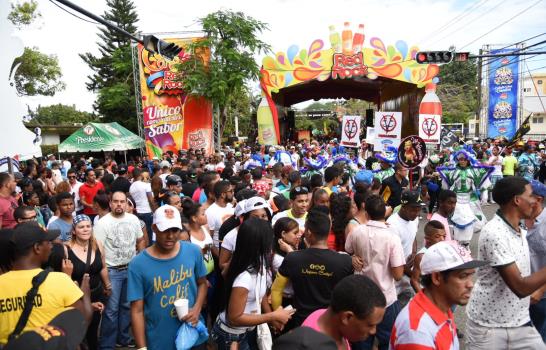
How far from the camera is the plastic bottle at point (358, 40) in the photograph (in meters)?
20.7

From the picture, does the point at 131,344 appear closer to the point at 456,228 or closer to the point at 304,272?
the point at 304,272

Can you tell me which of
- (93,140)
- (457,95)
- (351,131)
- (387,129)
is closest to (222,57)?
(93,140)

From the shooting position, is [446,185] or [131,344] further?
[446,185]

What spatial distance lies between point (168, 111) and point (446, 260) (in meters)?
20.2

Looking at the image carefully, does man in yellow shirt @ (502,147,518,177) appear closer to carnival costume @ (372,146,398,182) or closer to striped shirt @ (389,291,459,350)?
carnival costume @ (372,146,398,182)

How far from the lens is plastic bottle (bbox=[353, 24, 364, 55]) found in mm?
20688

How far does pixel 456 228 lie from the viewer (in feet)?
18.4

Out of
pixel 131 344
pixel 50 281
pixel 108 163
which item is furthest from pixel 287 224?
pixel 108 163

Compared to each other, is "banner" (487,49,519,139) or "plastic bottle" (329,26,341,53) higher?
"plastic bottle" (329,26,341,53)

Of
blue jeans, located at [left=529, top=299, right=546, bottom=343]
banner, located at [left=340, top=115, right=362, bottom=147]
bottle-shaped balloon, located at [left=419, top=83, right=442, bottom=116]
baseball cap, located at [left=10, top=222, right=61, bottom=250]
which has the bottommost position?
blue jeans, located at [left=529, top=299, right=546, bottom=343]

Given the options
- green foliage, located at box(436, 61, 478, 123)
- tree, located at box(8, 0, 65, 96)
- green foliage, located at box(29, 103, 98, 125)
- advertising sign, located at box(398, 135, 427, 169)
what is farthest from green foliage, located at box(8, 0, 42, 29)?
green foliage, located at box(29, 103, 98, 125)

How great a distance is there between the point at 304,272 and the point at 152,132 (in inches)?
756

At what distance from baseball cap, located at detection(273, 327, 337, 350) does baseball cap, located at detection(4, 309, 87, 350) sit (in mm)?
728

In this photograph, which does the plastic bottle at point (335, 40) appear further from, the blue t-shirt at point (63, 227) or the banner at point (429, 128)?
the blue t-shirt at point (63, 227)
